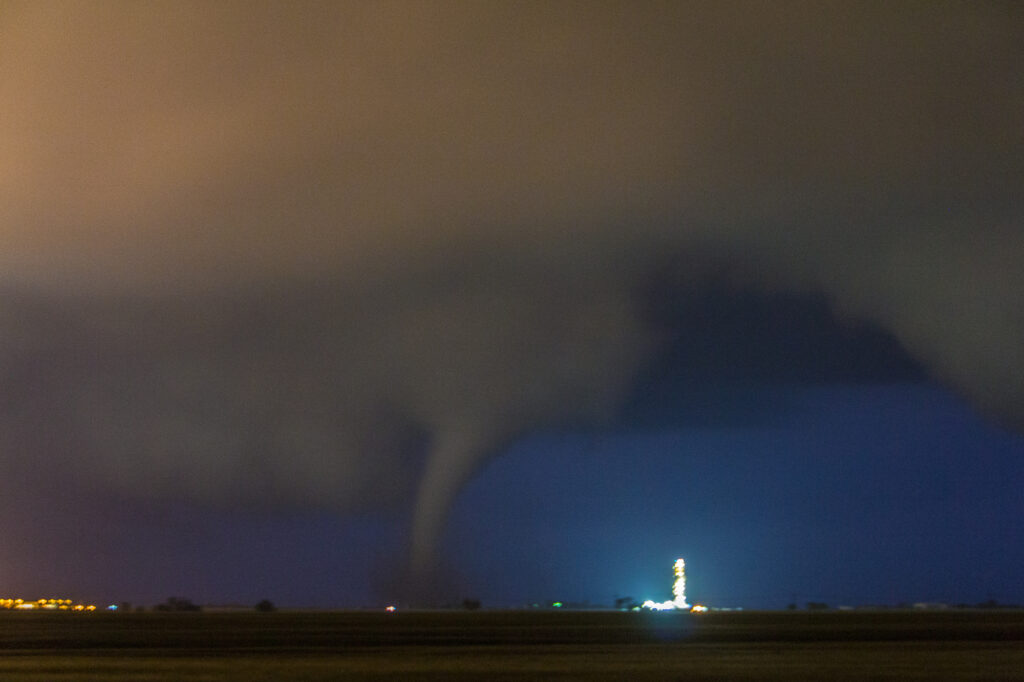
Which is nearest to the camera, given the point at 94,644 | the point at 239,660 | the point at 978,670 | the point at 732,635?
the point at 978,670

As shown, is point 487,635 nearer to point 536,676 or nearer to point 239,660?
point 239,660

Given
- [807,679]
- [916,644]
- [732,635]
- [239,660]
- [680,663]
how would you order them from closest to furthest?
[807,679], [680,663], [239,660], [916,644], [732,635]

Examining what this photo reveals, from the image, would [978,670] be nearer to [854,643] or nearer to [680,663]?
[680,663]

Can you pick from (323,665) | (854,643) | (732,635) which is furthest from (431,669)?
(732,635)

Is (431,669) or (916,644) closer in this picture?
(431,669)

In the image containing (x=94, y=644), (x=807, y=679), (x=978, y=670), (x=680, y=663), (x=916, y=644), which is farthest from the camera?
(x=94, y=644)

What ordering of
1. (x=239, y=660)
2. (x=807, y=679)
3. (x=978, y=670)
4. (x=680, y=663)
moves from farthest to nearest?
(x=239, y=660) → (x=680, y=663) → (x=978, y=670) → (x=807, y=679)

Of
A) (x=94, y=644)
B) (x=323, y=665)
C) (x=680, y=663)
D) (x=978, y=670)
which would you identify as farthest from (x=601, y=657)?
(x=94, y=644)

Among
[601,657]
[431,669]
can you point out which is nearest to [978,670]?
[601,657]

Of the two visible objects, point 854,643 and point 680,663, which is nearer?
point 680,663

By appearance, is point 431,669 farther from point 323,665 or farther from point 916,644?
point 916,644
